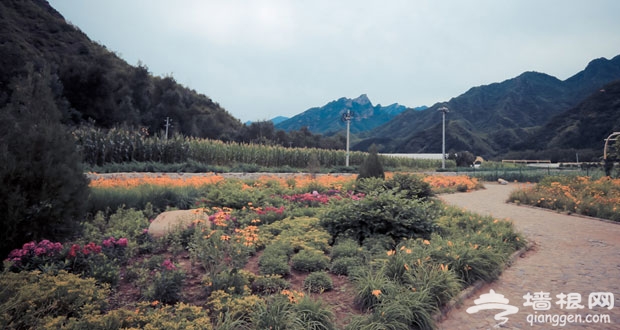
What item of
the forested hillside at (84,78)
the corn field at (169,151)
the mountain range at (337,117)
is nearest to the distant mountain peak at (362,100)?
the mountain range at (337,117)

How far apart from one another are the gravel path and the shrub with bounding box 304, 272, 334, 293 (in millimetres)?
1193

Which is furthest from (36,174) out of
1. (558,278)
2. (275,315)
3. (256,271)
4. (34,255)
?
(558,278)

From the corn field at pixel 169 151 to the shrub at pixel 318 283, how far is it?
938 centimetres

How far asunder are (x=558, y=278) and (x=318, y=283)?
3288 millimetres

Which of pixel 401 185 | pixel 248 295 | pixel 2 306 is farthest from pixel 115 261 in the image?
pixel 401 185

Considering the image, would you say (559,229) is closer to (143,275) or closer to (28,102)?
(143,275)

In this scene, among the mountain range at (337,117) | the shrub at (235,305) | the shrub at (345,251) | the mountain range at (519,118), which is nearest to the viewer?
the shrub at (235,305)

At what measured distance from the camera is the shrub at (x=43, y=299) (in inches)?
100.0

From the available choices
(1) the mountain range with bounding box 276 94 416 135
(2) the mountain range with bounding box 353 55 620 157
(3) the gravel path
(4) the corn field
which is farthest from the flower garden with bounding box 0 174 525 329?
(1) the mountain range with bounding box 276 94 416 135

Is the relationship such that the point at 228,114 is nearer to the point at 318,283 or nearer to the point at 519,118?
the point at 318,283

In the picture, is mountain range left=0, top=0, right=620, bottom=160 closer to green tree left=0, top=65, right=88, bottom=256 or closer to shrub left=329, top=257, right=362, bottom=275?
green tree left=0, top=65, right=88, bottom=256

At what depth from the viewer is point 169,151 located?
50.0 ft

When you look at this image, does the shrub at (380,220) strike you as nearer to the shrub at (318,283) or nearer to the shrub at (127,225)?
the shrub at (318,283)

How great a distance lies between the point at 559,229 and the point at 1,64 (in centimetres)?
3603
